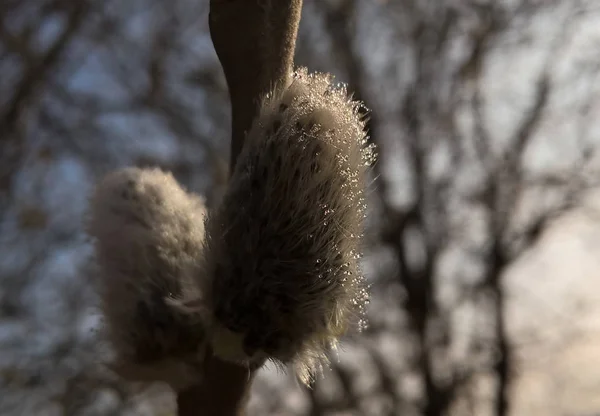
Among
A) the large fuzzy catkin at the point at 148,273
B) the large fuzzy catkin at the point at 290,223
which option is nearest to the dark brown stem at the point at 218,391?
the large fuzzy catkin at the point at 148,273

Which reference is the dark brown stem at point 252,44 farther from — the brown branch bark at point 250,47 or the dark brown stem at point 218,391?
the dark brown stem at point 218,391

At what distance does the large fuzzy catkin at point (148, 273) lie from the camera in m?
0.60

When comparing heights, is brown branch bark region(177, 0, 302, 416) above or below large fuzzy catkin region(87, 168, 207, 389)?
above

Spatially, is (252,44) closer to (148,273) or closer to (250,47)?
(250,47)

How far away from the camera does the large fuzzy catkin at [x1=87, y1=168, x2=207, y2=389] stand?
1.98ft

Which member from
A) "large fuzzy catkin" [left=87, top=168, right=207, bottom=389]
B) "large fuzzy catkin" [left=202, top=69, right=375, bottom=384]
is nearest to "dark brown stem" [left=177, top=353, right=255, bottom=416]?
"large fuzzy catkin" [left=87, top=168, right=207, bottom=389]

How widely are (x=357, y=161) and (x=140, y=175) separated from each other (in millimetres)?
333

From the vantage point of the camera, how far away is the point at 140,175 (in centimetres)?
71

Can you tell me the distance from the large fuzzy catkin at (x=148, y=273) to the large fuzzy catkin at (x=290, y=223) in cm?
9

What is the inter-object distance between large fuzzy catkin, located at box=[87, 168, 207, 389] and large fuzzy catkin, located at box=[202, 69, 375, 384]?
9cm

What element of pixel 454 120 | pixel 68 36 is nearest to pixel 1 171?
pixel 68 36

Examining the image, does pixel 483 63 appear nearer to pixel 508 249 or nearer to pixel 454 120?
pixel 454 120

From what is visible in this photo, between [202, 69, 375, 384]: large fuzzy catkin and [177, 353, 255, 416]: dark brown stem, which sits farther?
[177, 353, 255, 416]: dark brown stem

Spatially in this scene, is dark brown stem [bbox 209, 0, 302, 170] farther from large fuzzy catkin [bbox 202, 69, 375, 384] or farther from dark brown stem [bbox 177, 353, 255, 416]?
dark brown stem [bbox 177, 353, 255, 416]
